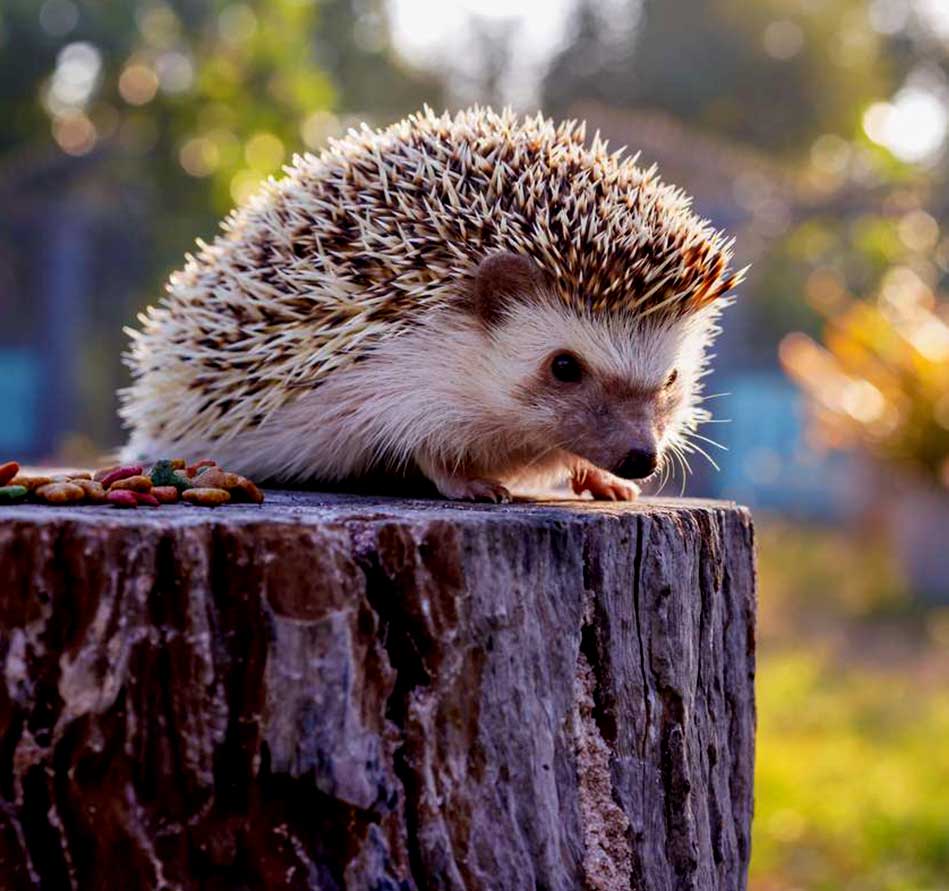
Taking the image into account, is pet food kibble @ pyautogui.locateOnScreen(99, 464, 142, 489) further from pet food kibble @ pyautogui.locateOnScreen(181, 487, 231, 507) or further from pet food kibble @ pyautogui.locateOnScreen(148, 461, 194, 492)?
pet food kibble @ pyautogui.locateOnScreen(181, 487, 231, 507)

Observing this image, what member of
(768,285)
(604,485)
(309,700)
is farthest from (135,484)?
(768,285)

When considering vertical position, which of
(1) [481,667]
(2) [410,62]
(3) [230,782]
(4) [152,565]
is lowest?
(3) [230,782]

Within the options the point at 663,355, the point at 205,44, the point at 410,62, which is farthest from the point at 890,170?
the point at 410,62

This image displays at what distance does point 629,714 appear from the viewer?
2.08 m

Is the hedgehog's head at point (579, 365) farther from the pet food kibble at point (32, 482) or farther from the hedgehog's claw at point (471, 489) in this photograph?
the pet food kibble at point (32, 482)

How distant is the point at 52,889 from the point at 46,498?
581mm

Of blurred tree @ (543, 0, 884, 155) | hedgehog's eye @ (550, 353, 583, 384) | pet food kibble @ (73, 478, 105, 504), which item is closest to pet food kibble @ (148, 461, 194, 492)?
pet food kibble @ (73, 478, 105, 504)

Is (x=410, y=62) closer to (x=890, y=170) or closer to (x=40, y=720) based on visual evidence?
(x=890, y=170)

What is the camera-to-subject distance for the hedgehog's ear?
8.36 ft

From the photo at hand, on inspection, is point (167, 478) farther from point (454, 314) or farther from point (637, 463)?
point (637, 463)

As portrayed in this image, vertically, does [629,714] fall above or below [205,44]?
below

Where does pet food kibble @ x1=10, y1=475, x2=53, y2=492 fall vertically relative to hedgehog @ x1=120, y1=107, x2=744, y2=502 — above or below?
below

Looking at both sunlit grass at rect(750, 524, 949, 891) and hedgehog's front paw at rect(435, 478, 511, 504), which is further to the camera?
sunlit grass at rect(750, 524, 949, 891)

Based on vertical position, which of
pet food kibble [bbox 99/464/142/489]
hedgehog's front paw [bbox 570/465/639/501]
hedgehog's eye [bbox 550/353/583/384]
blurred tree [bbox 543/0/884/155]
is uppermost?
blurred tree [bbox 543/0/884/155]
